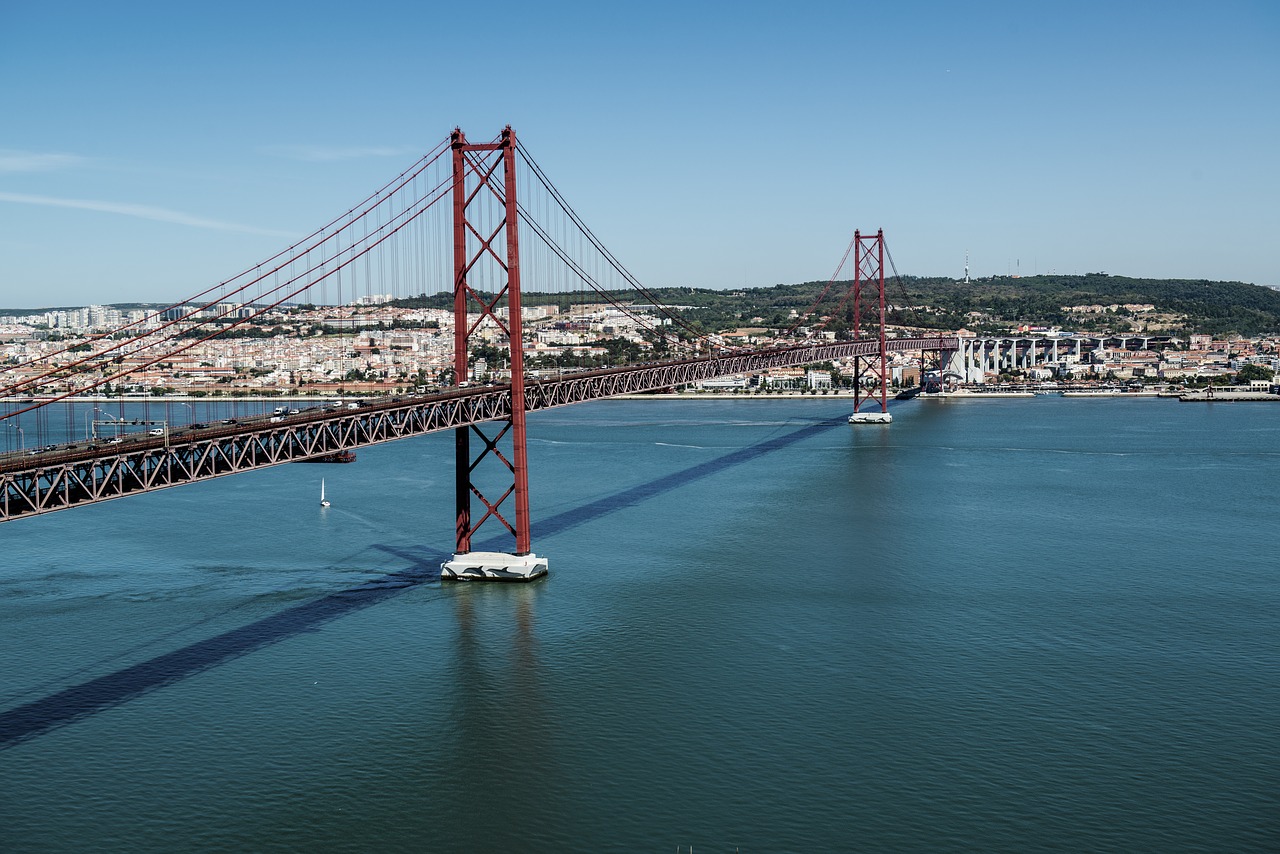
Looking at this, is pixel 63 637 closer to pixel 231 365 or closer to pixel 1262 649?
pixel 1262 649

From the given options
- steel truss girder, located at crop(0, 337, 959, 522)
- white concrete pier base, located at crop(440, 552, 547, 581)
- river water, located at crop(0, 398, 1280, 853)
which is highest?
steel truss girder, located at crop(0, 337, 959, 522)

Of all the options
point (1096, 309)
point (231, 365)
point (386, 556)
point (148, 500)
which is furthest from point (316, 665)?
point (1096, 309)

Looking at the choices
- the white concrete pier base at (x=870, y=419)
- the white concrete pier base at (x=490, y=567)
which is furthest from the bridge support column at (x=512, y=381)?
the white concrete pier base at (x=870, y=419)

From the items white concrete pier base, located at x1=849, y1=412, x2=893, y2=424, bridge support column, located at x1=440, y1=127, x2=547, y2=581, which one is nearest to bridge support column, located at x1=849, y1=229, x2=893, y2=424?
white concrete pier base, located at x1=849, y1=412, x2=893, y2=424

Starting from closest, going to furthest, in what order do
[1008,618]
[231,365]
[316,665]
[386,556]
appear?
[316,665] < [1008,618] < [386,556] < [231,365]

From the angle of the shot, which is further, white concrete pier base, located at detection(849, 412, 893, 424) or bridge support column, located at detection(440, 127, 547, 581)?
white concrete pier base, located at detection(849, 412, 893, 424)

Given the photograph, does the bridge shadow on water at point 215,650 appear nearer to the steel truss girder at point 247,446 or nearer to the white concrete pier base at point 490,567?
the white concrete pier base at point 490,567

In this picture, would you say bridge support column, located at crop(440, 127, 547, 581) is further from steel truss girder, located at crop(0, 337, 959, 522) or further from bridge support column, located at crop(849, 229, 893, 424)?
bridge support column, located at crop(849, 229, 893, 424)

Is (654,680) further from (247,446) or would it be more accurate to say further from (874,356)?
(874,356)
